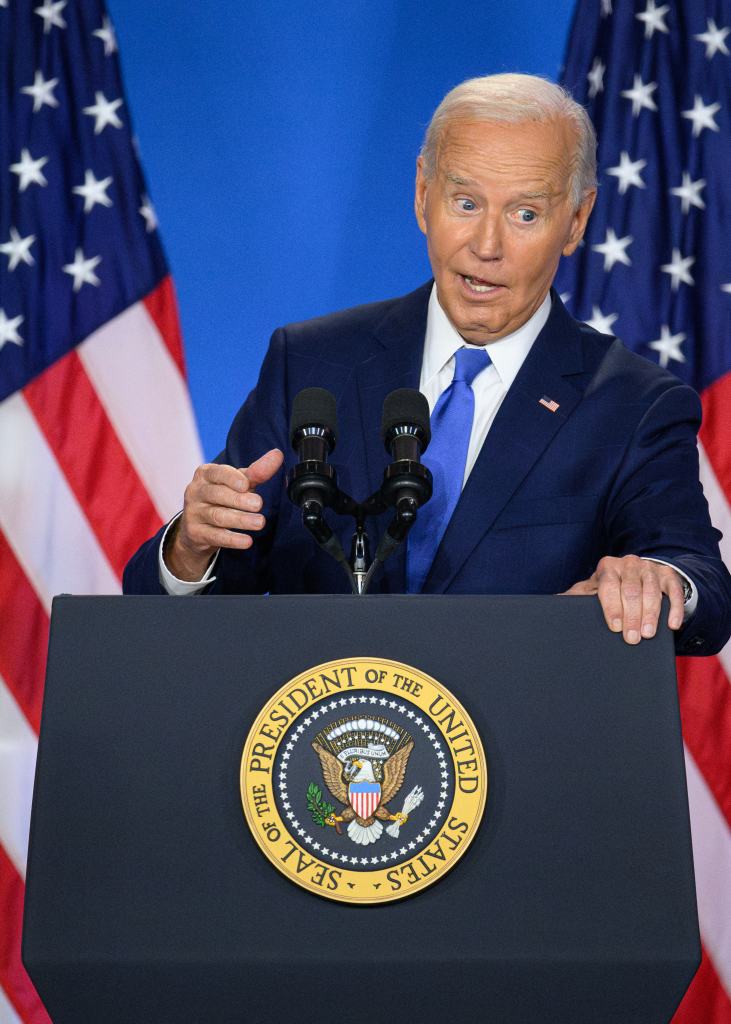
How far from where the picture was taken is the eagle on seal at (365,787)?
4.26ft

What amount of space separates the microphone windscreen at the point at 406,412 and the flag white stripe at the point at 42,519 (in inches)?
80.6

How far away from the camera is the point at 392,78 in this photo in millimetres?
3707

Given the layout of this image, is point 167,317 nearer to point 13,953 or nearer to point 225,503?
point 13,953

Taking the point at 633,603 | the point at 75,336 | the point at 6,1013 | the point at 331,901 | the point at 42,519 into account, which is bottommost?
the point at 6,1013

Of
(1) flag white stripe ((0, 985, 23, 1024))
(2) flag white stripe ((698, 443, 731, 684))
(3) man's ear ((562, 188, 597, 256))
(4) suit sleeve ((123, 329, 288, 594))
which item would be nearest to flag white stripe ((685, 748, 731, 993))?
(2) flag white stripe ((698, 443, 731, 684))

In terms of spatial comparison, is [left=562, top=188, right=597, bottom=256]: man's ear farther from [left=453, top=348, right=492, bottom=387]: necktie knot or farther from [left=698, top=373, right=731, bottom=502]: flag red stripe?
[left=698, top=373, right=731, bottom=502]: flag red stripe

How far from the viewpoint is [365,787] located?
1300 mm

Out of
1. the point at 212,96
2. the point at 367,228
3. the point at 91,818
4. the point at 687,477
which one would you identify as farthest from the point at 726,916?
the point at 212,96

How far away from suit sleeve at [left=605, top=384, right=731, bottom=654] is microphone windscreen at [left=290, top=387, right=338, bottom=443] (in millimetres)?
499

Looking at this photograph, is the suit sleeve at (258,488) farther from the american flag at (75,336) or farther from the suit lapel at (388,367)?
the american flag at (75,336)

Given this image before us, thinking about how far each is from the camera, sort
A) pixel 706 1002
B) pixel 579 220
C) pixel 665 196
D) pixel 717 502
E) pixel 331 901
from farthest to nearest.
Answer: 1. pixel 665 196
2. pixel 717 502
3. pixel 706 1002
4. pixel 579 220
5. pixel 331 901

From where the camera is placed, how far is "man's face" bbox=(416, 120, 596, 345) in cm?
213

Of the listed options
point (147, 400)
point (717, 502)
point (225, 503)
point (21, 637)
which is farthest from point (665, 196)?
point (225, 503)

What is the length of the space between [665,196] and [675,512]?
181cm
